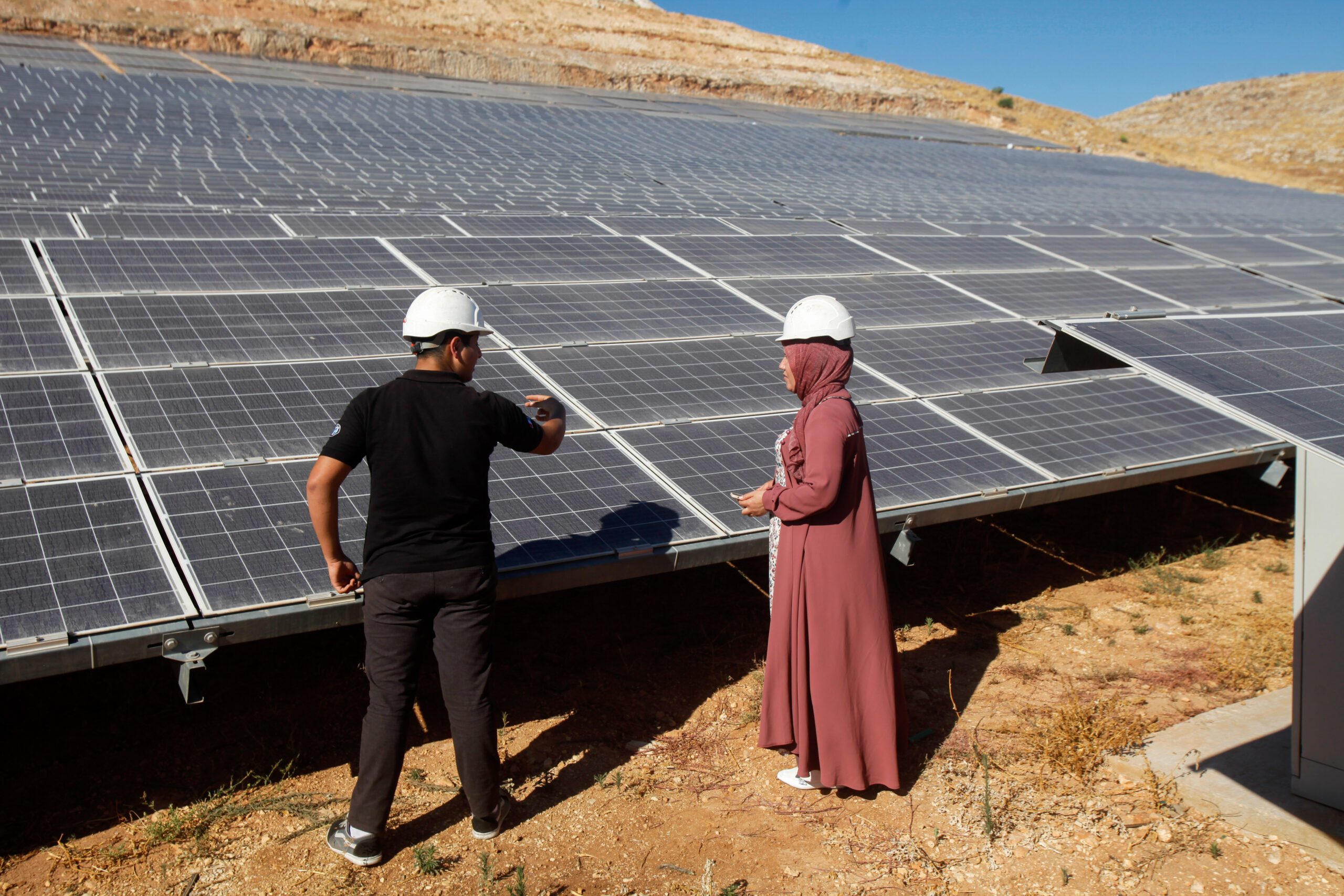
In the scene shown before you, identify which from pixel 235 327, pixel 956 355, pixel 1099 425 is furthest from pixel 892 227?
pixel 235 327

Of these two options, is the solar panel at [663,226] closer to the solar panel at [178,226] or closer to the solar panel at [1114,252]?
the solar panel at [178,226]

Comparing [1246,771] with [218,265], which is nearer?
[1246,771]

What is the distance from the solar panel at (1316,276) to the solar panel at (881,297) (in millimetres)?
5737

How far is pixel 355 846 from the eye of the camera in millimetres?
4352

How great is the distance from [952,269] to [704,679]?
6231 mm

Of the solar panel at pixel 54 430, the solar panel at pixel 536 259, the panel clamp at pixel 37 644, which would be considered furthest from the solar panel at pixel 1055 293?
the panel clamp at pixel 37 644

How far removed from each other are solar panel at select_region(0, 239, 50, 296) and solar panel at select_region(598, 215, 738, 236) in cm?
516

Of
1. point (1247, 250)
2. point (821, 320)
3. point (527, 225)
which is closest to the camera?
point (821, 320)

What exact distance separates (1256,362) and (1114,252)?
4.58m

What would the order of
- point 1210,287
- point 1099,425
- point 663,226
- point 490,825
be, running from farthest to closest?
point 1210,287, point 663,226, point 1099,425, point 490,825

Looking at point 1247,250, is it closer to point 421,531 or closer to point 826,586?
point 826,586

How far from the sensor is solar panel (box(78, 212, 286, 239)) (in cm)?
785

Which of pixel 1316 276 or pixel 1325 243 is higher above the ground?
pixel 1325 243

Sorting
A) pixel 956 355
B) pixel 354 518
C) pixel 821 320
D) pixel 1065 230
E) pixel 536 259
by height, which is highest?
pixel 1065 230
